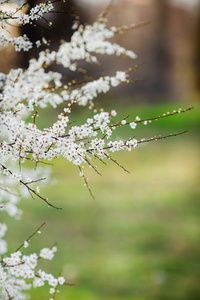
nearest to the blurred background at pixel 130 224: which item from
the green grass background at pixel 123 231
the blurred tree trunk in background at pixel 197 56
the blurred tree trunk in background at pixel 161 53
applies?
the green grass background at pixel 123 231

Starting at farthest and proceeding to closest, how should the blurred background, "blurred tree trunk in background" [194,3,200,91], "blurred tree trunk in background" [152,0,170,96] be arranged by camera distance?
"blurred tree trunk in background" [152,0,170,96], "blurred tree trunk in background" [194,3,200,91], the blurred background

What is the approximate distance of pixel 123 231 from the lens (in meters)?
6.17

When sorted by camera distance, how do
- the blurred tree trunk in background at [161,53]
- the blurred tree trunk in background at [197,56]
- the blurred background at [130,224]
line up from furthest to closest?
the blurred tree trunk in background at [161,53], the blurred tree trunk in background at [197,56], the blurred background at [130,224]

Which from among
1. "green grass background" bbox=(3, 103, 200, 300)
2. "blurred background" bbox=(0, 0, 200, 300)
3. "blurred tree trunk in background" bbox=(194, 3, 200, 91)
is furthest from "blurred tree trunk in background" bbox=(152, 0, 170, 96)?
"green grass background" bbox=(3, 103, 200, 300)

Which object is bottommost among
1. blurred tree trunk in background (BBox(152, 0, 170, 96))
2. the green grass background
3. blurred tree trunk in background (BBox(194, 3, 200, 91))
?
the green grass background

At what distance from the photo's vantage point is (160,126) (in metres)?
14.8

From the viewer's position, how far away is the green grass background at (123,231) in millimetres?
4578

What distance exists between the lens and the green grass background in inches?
180

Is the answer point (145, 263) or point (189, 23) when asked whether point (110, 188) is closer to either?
point (145, 263)

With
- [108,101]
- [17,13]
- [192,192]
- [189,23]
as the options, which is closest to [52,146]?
[17,13]

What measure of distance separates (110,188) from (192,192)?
1.76 meters

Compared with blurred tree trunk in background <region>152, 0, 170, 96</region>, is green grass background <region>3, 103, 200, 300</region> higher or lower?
lower

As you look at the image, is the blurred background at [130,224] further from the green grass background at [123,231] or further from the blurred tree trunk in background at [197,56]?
the blurred tree trunk in background at [197,56]

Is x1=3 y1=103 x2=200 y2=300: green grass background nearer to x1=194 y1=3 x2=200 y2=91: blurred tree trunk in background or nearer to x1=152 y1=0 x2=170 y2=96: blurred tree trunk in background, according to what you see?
x1=194 y1=3 x2=200 y2=91: blurred tree trunk in background
